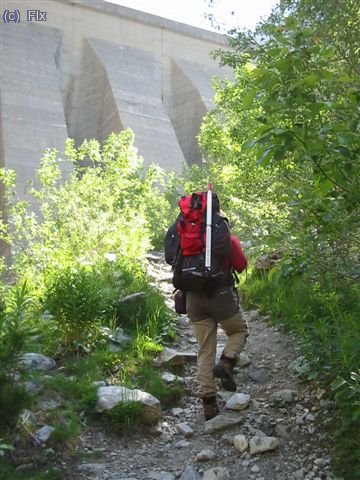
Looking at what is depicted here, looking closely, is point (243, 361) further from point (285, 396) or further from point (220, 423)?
point (220, 423)

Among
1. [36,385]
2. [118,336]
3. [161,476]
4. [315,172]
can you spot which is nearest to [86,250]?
[118,336]

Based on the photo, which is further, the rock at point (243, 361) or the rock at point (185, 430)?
the rock at point (243, 361)

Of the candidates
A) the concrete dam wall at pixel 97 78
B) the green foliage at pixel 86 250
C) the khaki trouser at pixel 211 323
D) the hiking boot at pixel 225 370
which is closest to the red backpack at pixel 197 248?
the khaki trouser at pixel 211 323

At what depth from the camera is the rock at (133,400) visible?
12.4 ft

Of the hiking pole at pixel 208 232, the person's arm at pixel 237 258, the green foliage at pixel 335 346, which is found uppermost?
the hiking pole at pixel 208 232

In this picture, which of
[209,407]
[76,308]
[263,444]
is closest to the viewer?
[263,444]

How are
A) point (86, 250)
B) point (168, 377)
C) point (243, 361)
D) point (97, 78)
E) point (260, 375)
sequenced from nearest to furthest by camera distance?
point (168, 377) → point (260, 375) → point (243, 361) → point (86, 250) → point (97, 78)

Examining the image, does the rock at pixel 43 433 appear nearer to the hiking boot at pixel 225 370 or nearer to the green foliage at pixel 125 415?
the green foliage at pixel 125 415

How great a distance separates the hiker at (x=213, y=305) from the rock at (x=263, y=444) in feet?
1.77

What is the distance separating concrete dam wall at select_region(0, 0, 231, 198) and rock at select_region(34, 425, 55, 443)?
17834 mm

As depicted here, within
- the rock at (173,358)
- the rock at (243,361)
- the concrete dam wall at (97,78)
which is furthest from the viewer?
the concrete dam wall at (97,78)

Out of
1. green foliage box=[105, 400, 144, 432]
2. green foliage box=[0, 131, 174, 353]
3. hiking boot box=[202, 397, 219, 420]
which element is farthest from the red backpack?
green foliage box=[0, 131, 174, 353]

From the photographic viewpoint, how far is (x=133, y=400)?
149 inches

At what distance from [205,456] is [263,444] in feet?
1.27
